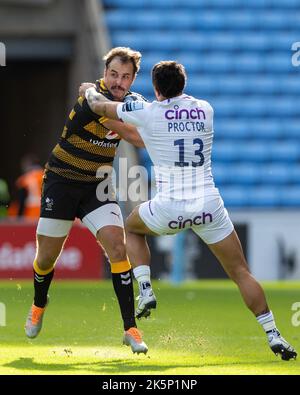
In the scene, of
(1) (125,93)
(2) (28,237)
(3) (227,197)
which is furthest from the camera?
(3) (227,197)

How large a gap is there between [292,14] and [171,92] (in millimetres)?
12676

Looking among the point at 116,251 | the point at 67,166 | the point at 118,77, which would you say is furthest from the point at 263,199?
the point at 118,77

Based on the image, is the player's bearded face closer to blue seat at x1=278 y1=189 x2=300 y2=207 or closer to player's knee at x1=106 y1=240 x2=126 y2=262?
player's knee at x1=106 y1=240 x2=126 y2=262

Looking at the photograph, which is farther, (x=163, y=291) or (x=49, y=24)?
(x=49, y=24)

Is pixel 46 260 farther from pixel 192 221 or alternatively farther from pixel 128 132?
pixel 192 221

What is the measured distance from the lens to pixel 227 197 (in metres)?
18.1

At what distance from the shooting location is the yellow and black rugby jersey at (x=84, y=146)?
817 cm

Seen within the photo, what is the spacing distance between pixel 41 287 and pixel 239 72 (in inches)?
445

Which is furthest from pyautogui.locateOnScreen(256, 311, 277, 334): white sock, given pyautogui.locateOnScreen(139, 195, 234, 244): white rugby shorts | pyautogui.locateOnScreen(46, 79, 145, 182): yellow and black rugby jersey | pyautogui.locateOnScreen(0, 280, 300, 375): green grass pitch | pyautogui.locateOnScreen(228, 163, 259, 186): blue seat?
pyautogui.locateOnScreen(228, 163, 259, 186): blue seat

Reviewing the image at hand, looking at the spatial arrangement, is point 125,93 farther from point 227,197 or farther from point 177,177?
point 227,197

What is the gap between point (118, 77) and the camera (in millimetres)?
8023

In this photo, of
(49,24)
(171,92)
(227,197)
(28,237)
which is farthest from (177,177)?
(49,24)

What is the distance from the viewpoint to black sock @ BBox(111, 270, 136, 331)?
26.4 ft

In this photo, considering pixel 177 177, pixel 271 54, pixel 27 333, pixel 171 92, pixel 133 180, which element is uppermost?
pixel 271 54
